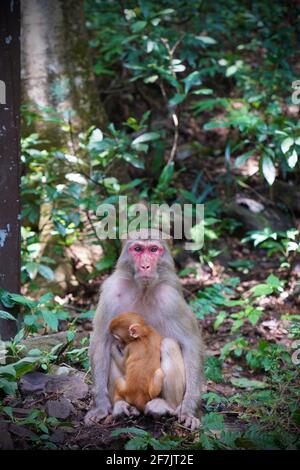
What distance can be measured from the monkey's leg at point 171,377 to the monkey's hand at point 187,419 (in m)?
0.04

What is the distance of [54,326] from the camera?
204 inches

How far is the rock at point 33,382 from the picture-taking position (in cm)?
481

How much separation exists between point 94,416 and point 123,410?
0.80 feet

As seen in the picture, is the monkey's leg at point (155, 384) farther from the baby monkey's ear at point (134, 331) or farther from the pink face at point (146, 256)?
the pink face at point (146, 256)

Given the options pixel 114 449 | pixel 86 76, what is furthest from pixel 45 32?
pixel 114 449

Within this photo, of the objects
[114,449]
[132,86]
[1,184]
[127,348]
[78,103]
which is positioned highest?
[132,86]

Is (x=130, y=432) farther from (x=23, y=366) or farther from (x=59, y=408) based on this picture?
(x=23, y=366)

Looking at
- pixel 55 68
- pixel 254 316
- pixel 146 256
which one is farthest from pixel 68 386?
pixel 55 68

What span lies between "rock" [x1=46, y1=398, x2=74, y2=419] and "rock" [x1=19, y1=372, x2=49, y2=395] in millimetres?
247

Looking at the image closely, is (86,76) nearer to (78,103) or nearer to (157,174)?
(78,103)

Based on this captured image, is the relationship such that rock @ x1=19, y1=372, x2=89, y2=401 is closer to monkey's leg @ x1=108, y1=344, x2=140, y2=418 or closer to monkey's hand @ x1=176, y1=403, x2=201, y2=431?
monkey's leg @ x1=108, y1=344, x2=140, y2=418

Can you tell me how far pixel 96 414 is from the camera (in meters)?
4.55

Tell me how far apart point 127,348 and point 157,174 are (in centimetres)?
577

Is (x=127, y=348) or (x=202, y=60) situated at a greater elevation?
(x=202, y=60)
